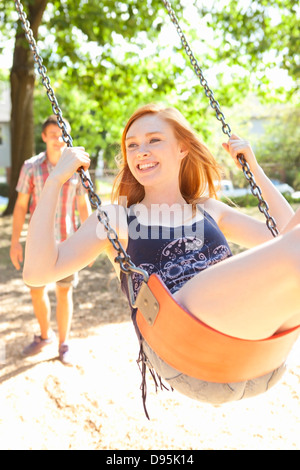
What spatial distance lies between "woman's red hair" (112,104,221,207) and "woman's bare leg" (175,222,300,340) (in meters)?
0.86

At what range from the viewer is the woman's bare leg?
1384mm

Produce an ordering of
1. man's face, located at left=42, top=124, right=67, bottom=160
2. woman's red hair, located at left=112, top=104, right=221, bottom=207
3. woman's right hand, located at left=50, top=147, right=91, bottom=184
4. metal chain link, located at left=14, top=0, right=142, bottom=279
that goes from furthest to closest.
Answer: man's face, located at left=42, top=124, right=67, bottom=160 → woman's red hair, located at left=112, top=104, right=221, bottom=207 → woman's right hand, located at left=50, top=147, right=91, bottom=184 → metal chain link, located at left=14, top=0, right=142, bottom=279

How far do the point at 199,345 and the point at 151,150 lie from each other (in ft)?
3.03

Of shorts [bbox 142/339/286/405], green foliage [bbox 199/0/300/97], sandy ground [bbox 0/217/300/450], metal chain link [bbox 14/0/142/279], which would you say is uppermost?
green foliage [bbox 199/0/300/97]

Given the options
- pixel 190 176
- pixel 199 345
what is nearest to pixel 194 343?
pixel 199 345

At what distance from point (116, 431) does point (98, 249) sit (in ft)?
4.49

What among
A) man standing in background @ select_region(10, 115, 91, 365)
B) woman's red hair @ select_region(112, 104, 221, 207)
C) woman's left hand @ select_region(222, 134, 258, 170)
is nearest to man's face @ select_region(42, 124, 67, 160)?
man standing in background @ select_region(10, 115, 91, 365)

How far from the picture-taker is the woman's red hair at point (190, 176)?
229 cm

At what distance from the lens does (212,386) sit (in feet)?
5.41

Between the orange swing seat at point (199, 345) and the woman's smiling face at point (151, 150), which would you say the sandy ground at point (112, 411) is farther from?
the woman's smiling face at point (151, 150)

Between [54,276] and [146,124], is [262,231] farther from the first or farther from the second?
[54,276]

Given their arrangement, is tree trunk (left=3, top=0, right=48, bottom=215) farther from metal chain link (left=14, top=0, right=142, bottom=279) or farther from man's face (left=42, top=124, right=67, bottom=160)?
metal chain link (left=14, top=0, right=142, bottom=279)

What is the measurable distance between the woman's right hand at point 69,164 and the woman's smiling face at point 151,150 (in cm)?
31
